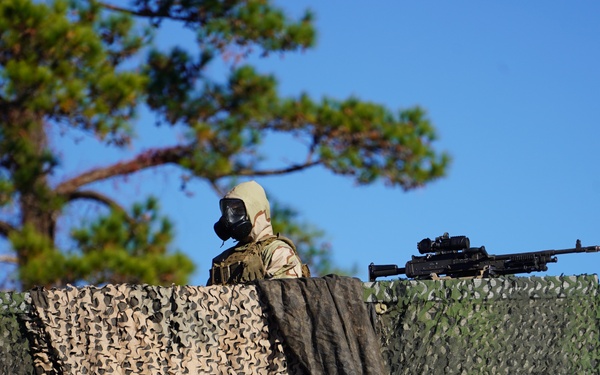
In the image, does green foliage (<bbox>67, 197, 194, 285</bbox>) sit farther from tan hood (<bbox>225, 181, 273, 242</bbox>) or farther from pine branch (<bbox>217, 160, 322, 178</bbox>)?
tan hood (<bbox>225, 181, 273, 242</bbox>)

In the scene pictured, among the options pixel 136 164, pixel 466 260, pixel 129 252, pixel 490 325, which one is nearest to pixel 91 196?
pixel 136 164

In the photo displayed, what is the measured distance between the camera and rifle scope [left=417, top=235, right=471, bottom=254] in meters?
5.68

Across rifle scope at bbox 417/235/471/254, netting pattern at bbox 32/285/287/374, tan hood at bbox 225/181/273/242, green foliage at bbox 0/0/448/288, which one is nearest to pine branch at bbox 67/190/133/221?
green foliage at bbox 0/0/448/288

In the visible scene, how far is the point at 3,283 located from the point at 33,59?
6.85ft

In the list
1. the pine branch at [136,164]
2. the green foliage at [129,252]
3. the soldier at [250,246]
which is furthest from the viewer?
the pine branch at [136,164]

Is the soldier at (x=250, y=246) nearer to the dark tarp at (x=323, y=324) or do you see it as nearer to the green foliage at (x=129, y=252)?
the dark tarp at (x=323, y=324)

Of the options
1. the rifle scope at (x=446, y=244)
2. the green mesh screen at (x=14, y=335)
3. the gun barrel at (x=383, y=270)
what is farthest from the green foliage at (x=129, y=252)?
the green mesh screen at (x=14, y=335)

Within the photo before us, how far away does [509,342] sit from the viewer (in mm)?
4613

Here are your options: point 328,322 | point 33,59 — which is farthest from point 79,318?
point 33,59

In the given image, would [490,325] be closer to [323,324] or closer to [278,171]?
[323,324]

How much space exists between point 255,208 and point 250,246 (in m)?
0.20

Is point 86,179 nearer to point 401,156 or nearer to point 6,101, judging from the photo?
point 6,101

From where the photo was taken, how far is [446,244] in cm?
568

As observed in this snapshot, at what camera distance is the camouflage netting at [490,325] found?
446 centimetres
